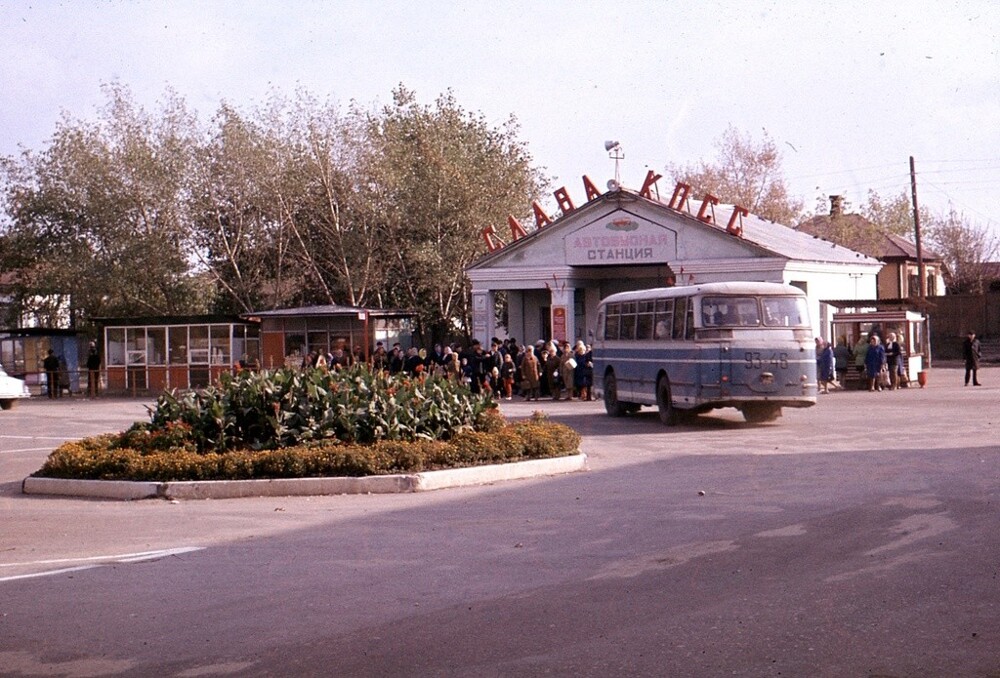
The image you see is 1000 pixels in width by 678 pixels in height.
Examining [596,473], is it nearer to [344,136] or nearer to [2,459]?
[2,459]

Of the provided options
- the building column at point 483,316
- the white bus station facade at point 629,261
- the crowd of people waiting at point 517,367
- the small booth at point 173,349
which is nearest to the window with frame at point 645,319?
the crowd of people waiting at point 517,367

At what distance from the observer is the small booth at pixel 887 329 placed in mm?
37406

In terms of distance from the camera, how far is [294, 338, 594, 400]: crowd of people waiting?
111 ft

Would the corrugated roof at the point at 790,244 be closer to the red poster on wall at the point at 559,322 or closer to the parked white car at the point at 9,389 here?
the red poster on wall at the point at 559,322

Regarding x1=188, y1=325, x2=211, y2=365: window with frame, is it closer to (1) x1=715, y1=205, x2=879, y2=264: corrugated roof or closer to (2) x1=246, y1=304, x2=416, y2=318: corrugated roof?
(2) x1=246, y1=304, x2=416, y2=318: corrugated roof

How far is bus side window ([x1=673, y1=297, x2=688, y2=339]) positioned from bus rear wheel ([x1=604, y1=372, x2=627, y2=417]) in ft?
10.9

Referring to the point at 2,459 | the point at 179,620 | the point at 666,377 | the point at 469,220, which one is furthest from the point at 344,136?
the point at 179,620

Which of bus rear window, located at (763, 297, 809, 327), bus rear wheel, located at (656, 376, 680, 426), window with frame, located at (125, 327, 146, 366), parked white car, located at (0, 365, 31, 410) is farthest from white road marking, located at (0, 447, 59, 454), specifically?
window with frame, located at (125, 327, 146, 366)

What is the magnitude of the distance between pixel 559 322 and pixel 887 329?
10883 millimetres

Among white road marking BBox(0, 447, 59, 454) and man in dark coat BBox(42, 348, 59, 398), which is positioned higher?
man in dark coat BBox(42, 348, 59, 398)

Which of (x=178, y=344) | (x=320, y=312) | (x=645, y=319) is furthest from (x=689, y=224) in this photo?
(x=178, y=344)

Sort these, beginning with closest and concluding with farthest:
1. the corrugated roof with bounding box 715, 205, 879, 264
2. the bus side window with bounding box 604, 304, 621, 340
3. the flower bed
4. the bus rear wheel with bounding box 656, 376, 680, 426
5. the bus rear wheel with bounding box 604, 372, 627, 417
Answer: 1. the flower bed
2. the bus rear wheel with bounding box 656, 376, 680, 426
3. the bus rear wheel with bounding box 604, 372, 627, 417
4. the bus side window with bounding box 604, 304, 621, 340
5. the corrugated roof with bounding box 715, 205, 879, 264

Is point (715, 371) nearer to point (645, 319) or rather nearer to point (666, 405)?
point (666, 405)

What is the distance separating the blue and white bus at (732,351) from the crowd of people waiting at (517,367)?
8.22 m
